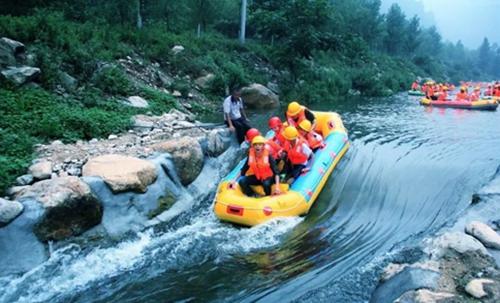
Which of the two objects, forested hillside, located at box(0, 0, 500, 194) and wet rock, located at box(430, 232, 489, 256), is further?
forested hillside, located at box(0, 0, 500, 194)

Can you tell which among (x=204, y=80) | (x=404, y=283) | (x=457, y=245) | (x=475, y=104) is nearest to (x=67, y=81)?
(x=204, y=80)

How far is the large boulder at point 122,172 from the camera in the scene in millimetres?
6340

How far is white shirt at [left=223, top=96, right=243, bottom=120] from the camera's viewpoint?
922cm

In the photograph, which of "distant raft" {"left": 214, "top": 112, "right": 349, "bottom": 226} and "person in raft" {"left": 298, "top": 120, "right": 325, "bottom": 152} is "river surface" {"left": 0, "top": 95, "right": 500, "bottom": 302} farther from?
"person in raft" {"left": 298, "top": 120, "right": 325, "bottom": 152}

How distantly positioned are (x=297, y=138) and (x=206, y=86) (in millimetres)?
8426

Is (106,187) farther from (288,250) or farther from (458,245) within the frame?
(458,245)

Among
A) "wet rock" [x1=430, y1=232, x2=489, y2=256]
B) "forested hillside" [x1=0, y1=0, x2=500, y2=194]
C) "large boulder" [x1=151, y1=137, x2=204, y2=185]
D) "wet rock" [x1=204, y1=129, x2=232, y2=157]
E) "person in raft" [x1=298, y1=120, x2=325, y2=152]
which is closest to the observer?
"wet rock" [x1=430, y1=232, x2=489, y2=256]

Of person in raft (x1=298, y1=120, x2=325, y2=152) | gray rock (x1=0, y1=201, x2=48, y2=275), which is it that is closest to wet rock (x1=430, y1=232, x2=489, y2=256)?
person in raft (x1=298, y1=120, x2=325, y2=152)

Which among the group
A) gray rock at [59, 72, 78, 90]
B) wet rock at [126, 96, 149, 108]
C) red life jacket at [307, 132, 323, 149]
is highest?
gray rock at [59, 72, 78, 90]

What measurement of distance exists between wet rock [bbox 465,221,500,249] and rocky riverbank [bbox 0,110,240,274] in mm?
4312

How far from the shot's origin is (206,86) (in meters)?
15.5

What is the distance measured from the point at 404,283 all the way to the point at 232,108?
5819 millimetres

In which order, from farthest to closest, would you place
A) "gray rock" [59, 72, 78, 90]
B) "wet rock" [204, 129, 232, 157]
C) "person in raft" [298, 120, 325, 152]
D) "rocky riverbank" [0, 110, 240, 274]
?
"gray rock" [59, 72, 78, 90] < "wet rock" [204, 129, 232, 157] < "person in raft" [298, 120, 325, 152] < "rocky riverbank" [0, 110, 240, 274]

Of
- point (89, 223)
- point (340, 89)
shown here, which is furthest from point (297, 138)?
point (340, 89)
